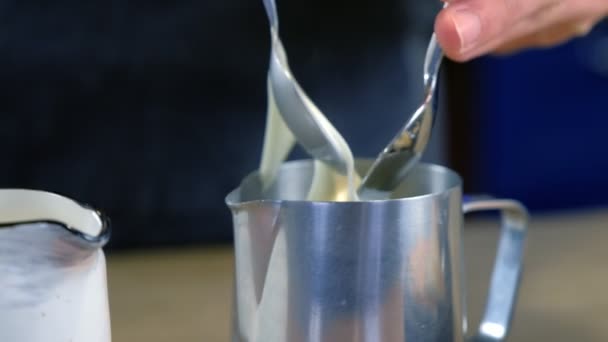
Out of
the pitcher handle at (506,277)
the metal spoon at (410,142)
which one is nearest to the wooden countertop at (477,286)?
the pitcher handle at (506,277)

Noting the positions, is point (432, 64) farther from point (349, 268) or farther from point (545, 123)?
point (545, 123)

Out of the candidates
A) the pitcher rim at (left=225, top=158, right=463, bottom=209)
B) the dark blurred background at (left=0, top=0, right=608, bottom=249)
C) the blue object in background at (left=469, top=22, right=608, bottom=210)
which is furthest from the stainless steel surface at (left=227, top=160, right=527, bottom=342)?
the blue object in background at (left=469, top=22, right=608, bottom=210)

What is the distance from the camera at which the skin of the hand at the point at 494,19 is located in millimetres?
398

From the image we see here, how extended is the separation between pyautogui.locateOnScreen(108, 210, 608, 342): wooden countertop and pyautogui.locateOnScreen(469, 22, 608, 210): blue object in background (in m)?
0.85

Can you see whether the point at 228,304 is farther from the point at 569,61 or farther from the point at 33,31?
the point at 569,61

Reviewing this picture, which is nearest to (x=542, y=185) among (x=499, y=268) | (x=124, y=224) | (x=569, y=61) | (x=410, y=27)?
(x=569, y=61)

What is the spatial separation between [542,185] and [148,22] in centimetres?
111

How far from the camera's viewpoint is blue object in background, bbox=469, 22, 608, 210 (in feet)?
5.24

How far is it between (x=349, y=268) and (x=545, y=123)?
1.36 meters

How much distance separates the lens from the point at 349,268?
1.17ft

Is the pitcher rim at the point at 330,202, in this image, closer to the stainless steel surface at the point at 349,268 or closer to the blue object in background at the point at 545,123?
the stainless steel surface at the point at 349,268

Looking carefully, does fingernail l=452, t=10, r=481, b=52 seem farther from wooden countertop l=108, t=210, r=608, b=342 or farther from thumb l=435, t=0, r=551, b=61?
wooden countertop l=108, t=210, r=608, b=342

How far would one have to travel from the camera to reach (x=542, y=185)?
166cm

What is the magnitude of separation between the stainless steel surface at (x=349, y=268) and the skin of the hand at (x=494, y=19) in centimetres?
8
